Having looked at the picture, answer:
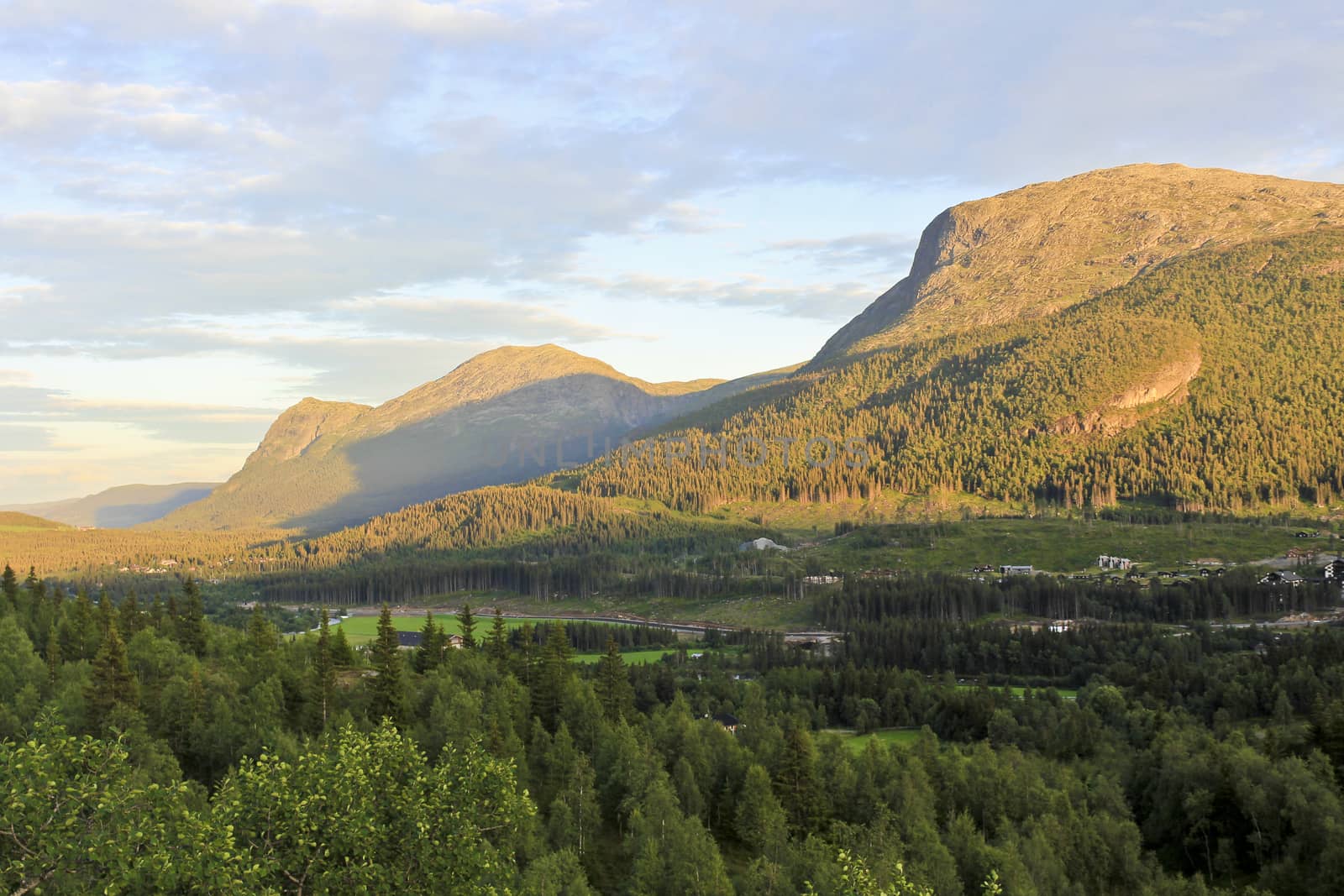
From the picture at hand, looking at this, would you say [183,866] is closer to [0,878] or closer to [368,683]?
[0,878]

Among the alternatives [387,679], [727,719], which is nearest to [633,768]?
[387,679]

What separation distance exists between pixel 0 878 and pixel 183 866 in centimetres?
432

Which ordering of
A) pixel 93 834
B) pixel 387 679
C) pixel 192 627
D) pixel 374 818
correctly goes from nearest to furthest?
1. pixel 93 834
2. pixel 374 818
3. pixel 387 679
4. pixel 192 627

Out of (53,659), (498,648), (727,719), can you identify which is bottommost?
(727,719)

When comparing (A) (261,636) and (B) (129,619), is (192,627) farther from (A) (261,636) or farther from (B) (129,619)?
(A) (261,636)

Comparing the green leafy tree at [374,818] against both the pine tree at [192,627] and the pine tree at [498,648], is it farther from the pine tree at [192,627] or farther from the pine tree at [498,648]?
the pine tree at [192,627]

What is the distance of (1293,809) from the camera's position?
8256 cm

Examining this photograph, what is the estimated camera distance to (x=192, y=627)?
134000mm

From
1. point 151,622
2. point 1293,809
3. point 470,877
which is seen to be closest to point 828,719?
point 1293,809

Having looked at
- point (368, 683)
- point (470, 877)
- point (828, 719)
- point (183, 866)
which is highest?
point (183, 866)

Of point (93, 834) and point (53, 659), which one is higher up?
point (93, 834)

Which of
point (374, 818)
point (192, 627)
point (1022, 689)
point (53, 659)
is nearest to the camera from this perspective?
point (374, 818)

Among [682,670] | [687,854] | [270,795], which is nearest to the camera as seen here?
[270,795]

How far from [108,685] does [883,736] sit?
94385 millimetres
